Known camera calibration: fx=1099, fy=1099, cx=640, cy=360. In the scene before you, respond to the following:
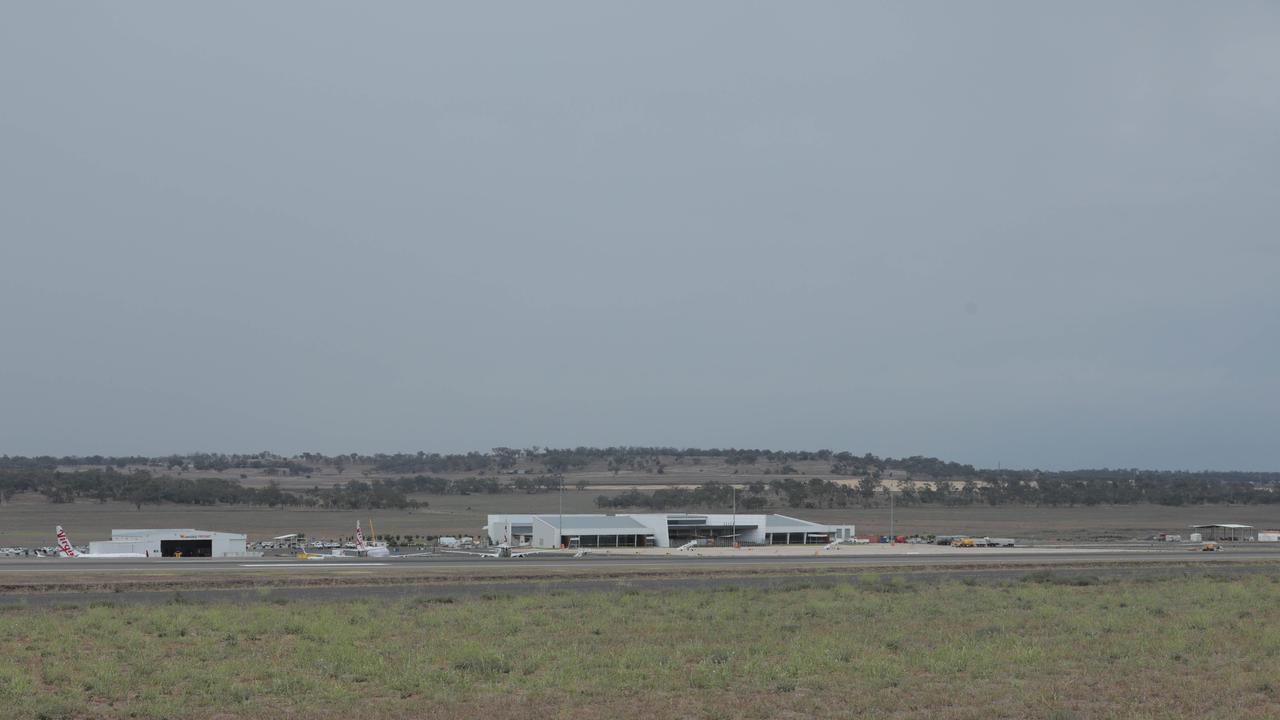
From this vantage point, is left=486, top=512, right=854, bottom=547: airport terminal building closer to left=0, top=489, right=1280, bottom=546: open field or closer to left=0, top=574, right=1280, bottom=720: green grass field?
left=0, top=489, right=1280, bottom=546: open field

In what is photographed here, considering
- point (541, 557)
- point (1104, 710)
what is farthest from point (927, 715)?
point (541, 557)

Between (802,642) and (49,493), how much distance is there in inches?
7628

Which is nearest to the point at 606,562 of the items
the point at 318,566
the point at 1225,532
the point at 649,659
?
the point at 318,566

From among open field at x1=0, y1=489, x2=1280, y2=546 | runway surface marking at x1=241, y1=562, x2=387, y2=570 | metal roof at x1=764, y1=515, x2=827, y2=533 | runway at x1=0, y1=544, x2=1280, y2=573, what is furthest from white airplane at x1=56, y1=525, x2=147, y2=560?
metal roof at x1=764, y1=515, x2=827, y2=533

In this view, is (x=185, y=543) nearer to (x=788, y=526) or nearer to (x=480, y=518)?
(x=788, y=526)

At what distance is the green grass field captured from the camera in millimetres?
16828

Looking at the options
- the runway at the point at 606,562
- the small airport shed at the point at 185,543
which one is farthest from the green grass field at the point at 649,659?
the small airport shed at the point at 185,543

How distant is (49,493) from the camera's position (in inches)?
7333

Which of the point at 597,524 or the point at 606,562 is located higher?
the point at 597,524

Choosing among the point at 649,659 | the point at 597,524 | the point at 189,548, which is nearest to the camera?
the point at 649,659

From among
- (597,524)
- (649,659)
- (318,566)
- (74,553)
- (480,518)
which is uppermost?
(649,659)

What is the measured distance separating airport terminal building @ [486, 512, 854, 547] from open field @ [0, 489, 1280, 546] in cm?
2348

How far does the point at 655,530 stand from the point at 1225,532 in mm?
57276

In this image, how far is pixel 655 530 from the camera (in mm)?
100062
